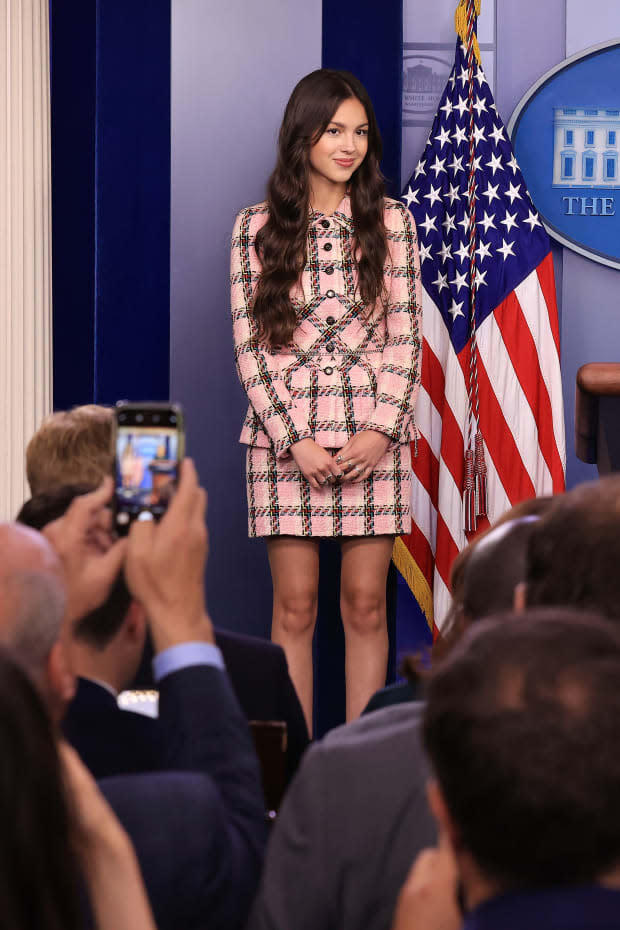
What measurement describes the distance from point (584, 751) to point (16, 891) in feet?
1.15

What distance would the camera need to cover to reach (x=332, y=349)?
3.43m

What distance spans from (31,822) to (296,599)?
274cm

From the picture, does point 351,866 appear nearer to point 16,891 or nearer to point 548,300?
point 16,891

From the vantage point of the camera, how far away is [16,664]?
0.78 meters

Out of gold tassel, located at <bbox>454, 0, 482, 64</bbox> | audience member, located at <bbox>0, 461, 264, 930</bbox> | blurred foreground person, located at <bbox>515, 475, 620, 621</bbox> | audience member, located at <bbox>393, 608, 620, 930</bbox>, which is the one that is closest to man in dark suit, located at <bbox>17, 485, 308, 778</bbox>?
audience member, located at <bbox>0, 461, 264, 930</bbox>

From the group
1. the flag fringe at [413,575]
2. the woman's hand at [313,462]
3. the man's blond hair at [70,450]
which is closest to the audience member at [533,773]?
the man's blond hair at [70,450]

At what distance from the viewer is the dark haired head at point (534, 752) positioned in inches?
30.4

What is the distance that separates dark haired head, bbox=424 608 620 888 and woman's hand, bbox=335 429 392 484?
99.4 inches

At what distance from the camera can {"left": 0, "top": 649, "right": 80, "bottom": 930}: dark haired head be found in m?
0.72

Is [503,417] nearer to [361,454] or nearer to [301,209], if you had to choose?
[361,454]

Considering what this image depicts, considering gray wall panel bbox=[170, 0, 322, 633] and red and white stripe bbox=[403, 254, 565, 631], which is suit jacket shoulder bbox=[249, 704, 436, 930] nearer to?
red and white stripe bbox=[403, 254, 565, 631]

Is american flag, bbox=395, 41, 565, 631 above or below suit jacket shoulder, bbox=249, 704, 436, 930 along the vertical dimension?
above

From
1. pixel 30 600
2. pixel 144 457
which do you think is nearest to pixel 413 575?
pixel 144 457

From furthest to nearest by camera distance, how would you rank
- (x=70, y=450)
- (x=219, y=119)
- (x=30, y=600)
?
(x=219, y=119) < (x=70, y=450) < (x=30, y=600)
